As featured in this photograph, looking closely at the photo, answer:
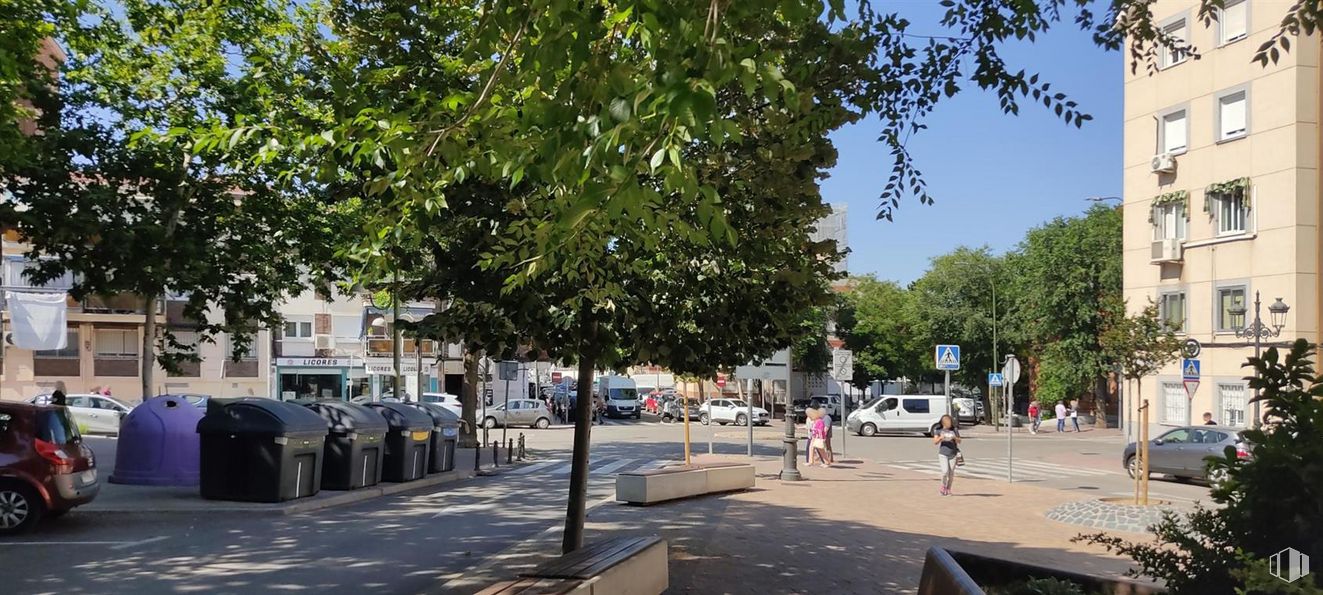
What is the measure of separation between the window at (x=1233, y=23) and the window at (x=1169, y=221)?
222 inches

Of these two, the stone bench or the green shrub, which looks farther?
the stone bench

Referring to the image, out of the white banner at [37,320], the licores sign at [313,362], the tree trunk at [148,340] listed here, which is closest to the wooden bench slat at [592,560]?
the tree trunk at [148,340]

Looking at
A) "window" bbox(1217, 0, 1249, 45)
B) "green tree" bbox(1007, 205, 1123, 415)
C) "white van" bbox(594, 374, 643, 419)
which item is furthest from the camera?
"white van" bbox(594, 374, 643, 419)

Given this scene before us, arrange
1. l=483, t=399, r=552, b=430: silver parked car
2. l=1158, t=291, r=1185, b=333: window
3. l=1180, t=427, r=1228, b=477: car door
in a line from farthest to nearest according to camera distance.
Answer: l=483, t=399, r=552, b=430: silver parked car → l=1158, t=291, r=1185, b=333: window → l=1180, t=427, r=1228, b=477: car door

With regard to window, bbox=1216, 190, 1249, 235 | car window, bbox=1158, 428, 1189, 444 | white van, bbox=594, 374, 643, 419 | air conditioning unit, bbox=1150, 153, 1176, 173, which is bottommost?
white van, bbox=594, 374, 643, 419

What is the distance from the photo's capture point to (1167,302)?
36.0m

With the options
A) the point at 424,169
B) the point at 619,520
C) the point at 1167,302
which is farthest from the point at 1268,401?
the point at 1167,302

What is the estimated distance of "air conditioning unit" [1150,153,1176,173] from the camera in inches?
1369

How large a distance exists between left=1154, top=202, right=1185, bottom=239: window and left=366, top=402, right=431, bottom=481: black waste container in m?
27.4

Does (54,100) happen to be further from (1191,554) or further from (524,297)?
(1191,554)

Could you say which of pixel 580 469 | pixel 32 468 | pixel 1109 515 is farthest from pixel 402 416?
pixel 1109 515

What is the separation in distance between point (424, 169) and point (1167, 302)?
118 feet

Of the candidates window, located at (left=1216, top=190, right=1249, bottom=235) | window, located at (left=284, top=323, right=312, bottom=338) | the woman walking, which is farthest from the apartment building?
window, located at (left=1216, top=190, right=1249, bottom=235)

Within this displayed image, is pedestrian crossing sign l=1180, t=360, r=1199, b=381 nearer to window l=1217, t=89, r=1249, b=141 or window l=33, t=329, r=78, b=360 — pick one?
→ window l=1217, t=89, r=1249, b=141
